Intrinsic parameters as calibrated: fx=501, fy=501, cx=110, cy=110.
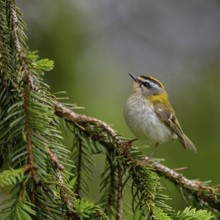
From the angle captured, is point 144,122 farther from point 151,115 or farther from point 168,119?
point 168,119

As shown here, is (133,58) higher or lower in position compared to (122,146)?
higher

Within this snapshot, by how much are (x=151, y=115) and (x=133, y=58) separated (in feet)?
6.48

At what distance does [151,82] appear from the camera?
11.3 ft

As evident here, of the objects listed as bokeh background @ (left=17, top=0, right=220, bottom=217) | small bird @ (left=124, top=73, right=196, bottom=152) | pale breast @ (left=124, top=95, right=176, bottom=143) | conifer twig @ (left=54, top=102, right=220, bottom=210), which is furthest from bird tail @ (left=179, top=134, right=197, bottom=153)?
conifer twig @ (left=54, top=102, right=220, bottom=210)

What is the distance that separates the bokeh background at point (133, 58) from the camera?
3303 millimetres

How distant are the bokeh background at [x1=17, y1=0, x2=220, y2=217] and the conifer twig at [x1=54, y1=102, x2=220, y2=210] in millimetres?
596

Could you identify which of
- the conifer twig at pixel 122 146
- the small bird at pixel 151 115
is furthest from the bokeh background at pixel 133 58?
the conifer twig at pixel 122 146

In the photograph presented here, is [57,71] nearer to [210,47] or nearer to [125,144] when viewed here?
[125,144]

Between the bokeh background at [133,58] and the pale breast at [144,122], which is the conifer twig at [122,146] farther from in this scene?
the pale breast at [144,122]

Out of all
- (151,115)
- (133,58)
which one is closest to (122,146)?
(151,115)

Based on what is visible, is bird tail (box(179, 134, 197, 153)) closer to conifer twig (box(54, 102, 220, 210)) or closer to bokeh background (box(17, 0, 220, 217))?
bokeh background (box(17, 0, 220, 217))

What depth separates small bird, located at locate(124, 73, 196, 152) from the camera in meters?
3.02

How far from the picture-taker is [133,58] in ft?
16.8

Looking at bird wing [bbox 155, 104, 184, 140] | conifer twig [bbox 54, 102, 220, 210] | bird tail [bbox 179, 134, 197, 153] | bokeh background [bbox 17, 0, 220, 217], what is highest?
bokeh background [bbox 17, 0, 220, 217]
